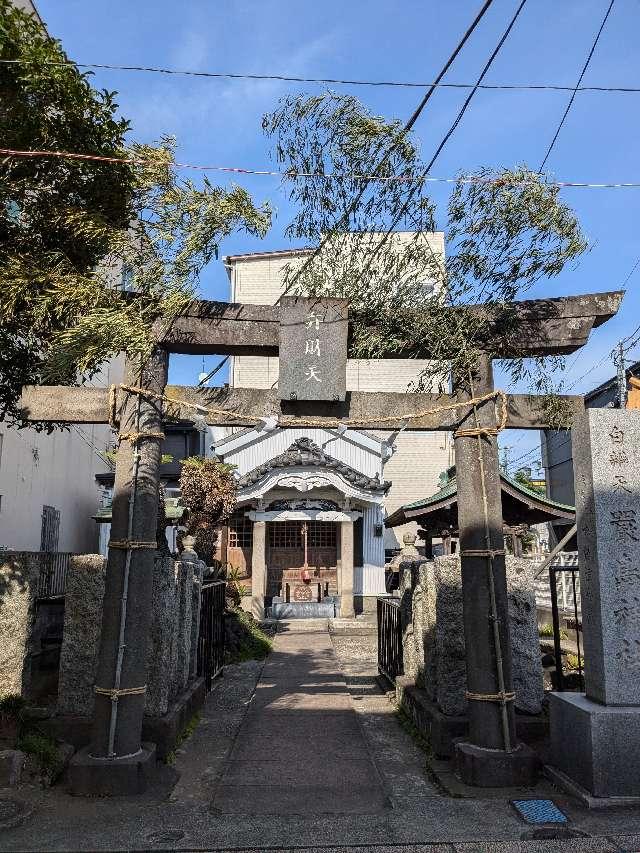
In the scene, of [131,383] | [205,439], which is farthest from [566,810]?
[205,439]

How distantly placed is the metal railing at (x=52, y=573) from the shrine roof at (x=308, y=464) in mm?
9862

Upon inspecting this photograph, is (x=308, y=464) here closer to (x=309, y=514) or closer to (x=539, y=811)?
(x=309, y=514)

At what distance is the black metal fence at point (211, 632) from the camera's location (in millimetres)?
9695

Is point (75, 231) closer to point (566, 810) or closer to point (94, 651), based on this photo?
point (94, 651)

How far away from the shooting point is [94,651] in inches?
255

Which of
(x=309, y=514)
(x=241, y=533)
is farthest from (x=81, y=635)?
(x=241, y=533)

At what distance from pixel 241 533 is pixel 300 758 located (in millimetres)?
16821

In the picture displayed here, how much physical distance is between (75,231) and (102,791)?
510 cm

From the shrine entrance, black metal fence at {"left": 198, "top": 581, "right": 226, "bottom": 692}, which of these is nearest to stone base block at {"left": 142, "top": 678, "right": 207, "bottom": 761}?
black metal fence at {"left": 198, "top": 581, "right": 226, "bottom": 692}

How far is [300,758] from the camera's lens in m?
6.52

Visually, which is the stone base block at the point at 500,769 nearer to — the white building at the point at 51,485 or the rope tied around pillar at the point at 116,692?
the rope tied around pillar at the point at 116,692

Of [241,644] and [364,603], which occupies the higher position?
[364,603]

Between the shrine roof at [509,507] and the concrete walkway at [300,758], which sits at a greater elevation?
the shrine roof at [509,507]

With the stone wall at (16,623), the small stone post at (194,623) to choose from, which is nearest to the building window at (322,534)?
the small stone post at (194,623)
